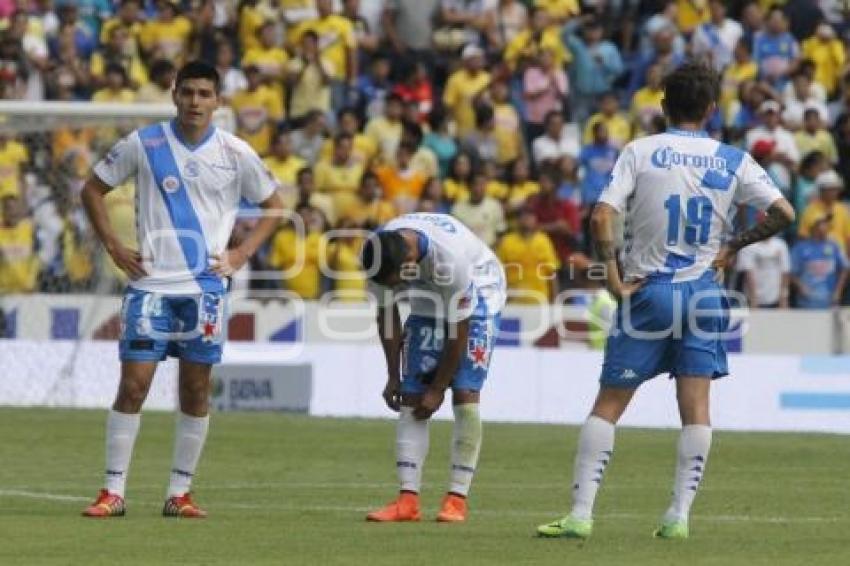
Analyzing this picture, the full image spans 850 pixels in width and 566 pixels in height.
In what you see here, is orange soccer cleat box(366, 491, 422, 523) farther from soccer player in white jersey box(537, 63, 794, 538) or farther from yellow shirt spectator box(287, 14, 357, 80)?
yellow shirt spectator box(287, 14, 357, 80)

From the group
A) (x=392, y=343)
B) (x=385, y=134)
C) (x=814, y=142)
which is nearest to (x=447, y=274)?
(x=392, y=343)

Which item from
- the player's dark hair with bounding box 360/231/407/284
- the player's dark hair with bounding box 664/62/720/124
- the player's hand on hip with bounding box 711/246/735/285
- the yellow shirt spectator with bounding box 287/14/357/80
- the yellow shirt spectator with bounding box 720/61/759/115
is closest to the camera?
the player's dark hair with bounding box 664/62/720/124

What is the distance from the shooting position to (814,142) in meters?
28.8

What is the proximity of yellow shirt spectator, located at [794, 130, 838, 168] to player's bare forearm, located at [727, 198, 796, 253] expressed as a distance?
55.0 ft

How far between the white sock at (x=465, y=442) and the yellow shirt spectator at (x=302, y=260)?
13.1m

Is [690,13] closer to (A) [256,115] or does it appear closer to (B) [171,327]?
(A) [256,115]

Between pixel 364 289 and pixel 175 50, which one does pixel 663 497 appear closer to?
pixel 364 289

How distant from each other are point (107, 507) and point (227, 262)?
5.04 ft

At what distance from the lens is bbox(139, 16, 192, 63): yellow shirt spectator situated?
2955cm

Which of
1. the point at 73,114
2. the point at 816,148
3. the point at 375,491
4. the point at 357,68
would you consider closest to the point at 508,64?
the point at 357,68

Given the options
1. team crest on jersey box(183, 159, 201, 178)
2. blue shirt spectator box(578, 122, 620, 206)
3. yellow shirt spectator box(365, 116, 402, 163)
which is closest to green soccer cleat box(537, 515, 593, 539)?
team crest on jersey box(183, 159, 201, 178)

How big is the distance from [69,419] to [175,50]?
26.1 feet

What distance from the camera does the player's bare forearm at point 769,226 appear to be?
1213 centimetres

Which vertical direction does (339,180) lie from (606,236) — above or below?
below
